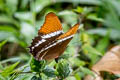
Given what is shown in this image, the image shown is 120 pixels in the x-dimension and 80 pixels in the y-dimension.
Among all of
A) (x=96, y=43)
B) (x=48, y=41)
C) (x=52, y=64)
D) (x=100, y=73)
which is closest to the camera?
(x=48, y=41)

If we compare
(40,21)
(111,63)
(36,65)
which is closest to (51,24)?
(36,65)

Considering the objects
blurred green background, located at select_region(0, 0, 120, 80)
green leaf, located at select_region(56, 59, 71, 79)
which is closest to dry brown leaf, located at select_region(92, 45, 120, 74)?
blurred green background, located at select_region(0, 0, 120, 80)

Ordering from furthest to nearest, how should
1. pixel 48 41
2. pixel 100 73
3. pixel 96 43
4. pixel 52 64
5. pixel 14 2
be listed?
pixel 14 2
pixel 96 43
pixel 100 73
pixel 52 64
pixel 48 41

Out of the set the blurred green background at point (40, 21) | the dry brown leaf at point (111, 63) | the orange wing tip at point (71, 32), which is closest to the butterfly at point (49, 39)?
the orange wing tip at point (71, 32)

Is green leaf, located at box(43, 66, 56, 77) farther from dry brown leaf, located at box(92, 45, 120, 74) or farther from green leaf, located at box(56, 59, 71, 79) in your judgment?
dry brown leaf, located at box(92, 45, 120, 74)

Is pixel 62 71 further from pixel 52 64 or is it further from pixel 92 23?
pixel 92 23

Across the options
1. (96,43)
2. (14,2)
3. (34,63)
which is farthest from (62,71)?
(14,2)

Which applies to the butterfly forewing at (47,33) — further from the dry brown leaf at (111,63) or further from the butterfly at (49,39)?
Answer: the dry brown leaf at (111,63)
